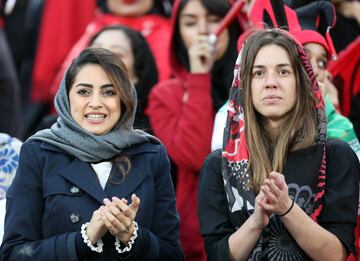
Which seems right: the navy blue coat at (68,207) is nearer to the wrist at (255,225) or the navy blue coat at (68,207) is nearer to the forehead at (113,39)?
the wrist at (255,225)

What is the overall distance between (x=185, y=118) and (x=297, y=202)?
5.72ft

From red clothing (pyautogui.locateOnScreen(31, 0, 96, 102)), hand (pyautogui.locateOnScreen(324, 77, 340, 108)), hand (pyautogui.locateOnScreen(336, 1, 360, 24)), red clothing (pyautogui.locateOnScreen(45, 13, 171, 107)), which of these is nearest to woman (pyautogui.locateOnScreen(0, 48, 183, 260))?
hand (pyautogui.locateOnScreen(324, 77, 340, 108))

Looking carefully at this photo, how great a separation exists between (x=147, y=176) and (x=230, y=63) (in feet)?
6.71

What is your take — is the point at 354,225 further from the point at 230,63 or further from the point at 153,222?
the point at 230,63

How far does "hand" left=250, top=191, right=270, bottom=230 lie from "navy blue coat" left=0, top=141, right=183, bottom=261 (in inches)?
18.8

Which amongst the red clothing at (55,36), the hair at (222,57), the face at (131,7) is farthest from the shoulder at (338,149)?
the red clothing at (55,36)

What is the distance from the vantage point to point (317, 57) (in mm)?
5871

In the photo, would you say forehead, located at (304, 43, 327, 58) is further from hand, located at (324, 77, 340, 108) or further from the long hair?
the long hair

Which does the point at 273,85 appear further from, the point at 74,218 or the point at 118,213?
the point at 74,218

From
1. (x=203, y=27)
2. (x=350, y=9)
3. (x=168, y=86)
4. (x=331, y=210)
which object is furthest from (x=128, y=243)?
(x=350, y=9)

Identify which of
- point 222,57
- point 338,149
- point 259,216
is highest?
point 222,57

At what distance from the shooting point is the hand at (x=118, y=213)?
466cm

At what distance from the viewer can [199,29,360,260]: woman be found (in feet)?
15.9

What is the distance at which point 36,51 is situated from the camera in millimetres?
9961
